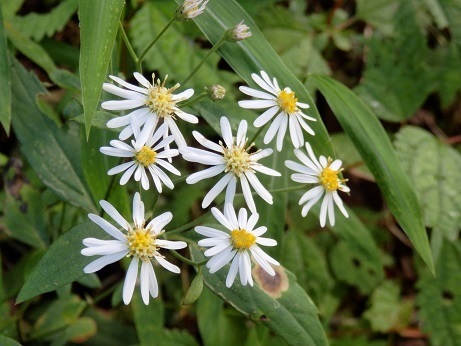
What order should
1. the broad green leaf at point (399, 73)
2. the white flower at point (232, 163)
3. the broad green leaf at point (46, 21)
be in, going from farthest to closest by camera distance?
1. the broad green leaf at point (399, 73)
2. the broad green leaf at point (46, 21)
3. the white flower at point (232, 163)

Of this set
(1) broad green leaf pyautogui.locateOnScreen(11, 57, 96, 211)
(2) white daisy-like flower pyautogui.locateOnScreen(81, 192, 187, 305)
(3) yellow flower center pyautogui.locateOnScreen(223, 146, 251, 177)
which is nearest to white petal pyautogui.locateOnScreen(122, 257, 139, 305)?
(2) white daisy-like flower pyautogui.locateOnScreen(81, 192, 187, 305)

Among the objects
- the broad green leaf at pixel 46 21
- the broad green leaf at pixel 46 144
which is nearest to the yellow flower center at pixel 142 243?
the broad green leaf at pixel 46 144

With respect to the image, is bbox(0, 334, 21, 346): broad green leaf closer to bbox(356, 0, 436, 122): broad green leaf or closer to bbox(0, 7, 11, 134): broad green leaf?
bbox(0, 7, 11, 134): broad green leaf

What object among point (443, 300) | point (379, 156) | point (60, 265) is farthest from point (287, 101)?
point (443, 300)

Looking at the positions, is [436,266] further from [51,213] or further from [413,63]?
[51,213]

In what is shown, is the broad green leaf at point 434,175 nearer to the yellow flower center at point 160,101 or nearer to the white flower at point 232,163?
the white flower at point 232,163

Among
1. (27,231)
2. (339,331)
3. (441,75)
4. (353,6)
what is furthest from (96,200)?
(353,6)

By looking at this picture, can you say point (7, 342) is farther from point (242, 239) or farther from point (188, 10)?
point (188, 10)
